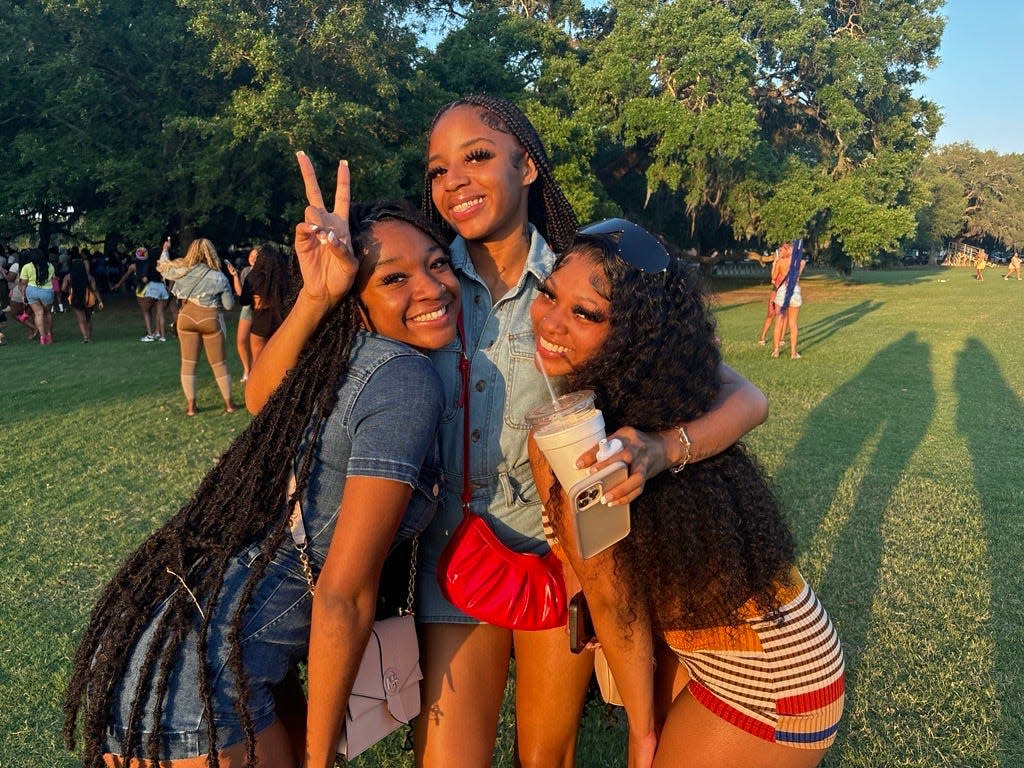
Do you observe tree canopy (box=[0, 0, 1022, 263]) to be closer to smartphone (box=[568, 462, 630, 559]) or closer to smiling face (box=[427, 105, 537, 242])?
smiling face (box=[427, 105, 537, 242])

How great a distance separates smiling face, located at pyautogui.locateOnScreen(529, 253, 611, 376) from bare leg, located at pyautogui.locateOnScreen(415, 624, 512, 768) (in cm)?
85

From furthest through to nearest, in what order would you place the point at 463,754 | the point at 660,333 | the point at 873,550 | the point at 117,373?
the point at 117,373
the point at 873,550
the point at 463,754
the point at 660,333

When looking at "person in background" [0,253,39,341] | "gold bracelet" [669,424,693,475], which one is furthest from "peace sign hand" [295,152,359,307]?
"person in background" [0,253,39,341]

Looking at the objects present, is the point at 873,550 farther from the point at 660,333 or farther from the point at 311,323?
the point at 311,323

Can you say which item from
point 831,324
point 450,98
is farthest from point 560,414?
point 450,98

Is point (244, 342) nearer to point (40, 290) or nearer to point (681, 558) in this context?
point (40, 290)

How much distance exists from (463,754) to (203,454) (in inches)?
239

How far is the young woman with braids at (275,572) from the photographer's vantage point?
1644 millimetres

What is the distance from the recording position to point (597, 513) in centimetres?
157

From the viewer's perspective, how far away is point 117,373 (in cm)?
1240

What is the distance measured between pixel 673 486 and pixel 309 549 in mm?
874

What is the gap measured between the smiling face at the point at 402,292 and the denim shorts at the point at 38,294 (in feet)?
53.9

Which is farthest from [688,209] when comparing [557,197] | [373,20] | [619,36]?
[557,197]

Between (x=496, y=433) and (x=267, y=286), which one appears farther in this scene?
(x=267, y=286)
